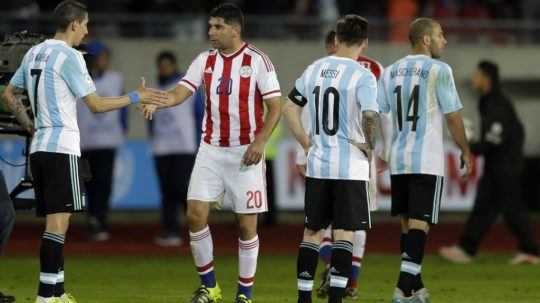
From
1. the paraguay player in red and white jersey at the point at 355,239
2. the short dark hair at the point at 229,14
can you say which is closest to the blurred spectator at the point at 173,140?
the paraguay player in red and white jersey at the point at 355,239

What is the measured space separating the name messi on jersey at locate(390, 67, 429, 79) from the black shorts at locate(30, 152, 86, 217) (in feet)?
8.50

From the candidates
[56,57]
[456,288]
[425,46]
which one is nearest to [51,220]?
[56,57]

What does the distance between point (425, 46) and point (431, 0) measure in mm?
13317

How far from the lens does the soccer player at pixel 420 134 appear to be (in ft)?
36.8

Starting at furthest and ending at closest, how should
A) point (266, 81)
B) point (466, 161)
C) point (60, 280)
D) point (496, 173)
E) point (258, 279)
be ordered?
point (496, 173)
point (258, 279)
point (466, 161)
point (266, 81)
point (60, 280)

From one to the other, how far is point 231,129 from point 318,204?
943 millimetres

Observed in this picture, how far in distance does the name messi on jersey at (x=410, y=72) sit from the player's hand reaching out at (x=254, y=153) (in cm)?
131

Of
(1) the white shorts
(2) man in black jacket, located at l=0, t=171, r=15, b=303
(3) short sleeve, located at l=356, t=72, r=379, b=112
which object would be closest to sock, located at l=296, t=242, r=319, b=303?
(1) the white shorts

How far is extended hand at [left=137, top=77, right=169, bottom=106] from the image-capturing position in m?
10.7

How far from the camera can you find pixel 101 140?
1778 cm

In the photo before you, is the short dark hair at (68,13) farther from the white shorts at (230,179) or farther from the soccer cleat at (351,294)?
the soccer cleat at (351,294)

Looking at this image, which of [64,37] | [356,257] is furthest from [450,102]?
[64,37]

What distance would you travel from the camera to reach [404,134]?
11.4m

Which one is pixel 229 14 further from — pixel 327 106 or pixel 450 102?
pixel 450 102
